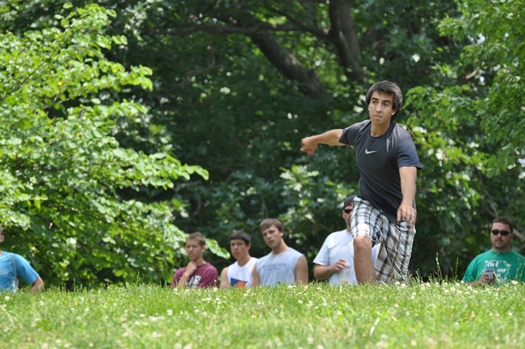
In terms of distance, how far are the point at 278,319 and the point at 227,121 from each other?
14.6 m

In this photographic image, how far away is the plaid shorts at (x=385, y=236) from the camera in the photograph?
24.1 ft

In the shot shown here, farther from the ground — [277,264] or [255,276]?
[277,264]

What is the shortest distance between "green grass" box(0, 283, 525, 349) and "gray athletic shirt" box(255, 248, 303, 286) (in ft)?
10.9

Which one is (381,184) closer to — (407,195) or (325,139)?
(407,195)

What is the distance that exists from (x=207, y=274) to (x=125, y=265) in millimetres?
3952

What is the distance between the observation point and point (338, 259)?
996 cm

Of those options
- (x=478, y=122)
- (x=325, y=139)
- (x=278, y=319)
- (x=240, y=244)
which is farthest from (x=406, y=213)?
(x=478, y=122)

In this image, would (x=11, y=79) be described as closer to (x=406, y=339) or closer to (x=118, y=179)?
(x=118, y=179)

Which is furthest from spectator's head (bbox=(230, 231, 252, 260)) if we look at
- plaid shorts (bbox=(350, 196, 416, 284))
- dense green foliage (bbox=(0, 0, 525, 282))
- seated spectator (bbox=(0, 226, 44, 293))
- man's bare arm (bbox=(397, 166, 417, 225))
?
man's bare arm (bbox=(397, 166, 417, 225))

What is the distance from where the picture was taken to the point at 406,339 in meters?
4.55

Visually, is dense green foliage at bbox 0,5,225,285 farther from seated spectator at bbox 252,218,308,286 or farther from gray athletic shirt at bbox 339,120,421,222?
gray athletic shirt at bbox 339,120,421,222

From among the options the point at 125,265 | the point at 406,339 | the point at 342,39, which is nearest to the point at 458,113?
the point at 125,265

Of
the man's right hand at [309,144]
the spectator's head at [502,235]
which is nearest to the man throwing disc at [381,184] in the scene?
the man's right hand at [309,144]

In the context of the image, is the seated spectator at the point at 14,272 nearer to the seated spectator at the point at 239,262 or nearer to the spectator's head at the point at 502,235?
the seated spectator at the point at 239,262
